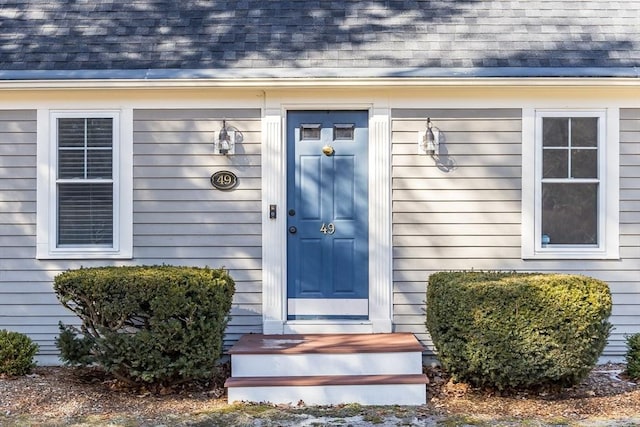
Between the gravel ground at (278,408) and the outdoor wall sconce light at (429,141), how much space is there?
2098mm

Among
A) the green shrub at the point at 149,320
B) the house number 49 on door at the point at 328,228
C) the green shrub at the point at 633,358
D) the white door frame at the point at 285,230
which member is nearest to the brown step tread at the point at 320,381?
the green shrub at the point at 149,320

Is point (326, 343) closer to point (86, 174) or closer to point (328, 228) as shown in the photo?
point (328, 228)

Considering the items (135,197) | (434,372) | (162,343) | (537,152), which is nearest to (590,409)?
(434,372)

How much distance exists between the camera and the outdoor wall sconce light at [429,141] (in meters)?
6.00

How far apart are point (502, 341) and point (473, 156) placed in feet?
6.40

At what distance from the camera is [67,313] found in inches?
240

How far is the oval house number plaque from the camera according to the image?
239 inches

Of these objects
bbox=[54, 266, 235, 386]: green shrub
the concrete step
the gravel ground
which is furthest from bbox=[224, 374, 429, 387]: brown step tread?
bbox=[54, 266, 235, 386]: green shrub

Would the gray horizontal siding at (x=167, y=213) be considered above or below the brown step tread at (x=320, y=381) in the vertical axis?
above

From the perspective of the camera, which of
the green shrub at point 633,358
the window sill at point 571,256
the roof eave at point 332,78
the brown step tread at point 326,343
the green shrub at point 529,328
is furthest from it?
the window sill at point 571,256

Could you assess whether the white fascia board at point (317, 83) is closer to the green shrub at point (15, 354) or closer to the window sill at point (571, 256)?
the window sill at point (571, 256)

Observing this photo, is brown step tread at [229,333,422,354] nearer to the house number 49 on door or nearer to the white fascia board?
the house number 49 on door

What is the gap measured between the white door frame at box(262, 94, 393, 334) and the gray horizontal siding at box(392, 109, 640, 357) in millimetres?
101

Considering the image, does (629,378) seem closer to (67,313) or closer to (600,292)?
(600,292)
